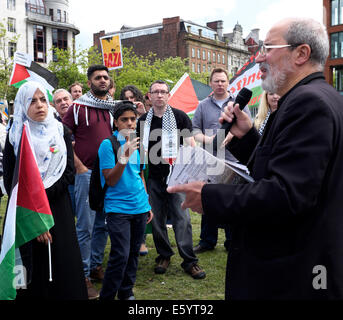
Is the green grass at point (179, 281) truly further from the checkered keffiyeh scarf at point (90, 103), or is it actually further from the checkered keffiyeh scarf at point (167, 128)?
the checkered keffiyeh scarf at point (90, 103)

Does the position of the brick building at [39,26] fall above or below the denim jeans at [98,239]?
above

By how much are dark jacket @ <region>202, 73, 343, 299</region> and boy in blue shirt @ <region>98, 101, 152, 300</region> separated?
204 centimetres

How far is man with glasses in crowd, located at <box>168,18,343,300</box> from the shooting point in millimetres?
1439

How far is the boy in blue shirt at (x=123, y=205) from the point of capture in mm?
3607

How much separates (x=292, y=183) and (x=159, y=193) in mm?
3774

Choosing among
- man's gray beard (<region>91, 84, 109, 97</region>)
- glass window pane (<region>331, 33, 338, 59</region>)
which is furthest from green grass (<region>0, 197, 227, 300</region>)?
glass window pane (<region>331, 33, 338, 59</region>)

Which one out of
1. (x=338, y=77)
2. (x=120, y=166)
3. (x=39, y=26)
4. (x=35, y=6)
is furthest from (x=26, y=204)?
(x=35, y=6)

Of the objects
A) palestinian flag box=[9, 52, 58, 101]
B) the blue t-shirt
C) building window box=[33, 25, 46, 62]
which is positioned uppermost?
building window box=[33, 25, 46, 62]

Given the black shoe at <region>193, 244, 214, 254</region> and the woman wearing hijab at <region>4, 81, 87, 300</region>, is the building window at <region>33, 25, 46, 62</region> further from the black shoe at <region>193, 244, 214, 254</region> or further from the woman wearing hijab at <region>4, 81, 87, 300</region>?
the woman wearing hijab at <region>4, 81, 87, 300</region>

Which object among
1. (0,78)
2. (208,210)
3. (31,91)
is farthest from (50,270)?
(0,78)

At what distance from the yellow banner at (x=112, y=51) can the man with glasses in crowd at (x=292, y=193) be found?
10.5 metres

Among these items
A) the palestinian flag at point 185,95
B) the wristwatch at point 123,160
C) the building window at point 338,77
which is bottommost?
the wristwatch at point 123,160

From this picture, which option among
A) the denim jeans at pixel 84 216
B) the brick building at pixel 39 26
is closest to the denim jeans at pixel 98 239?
the denim jeans at pixel 84 216

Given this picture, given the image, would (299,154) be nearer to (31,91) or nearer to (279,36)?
(279,36)
